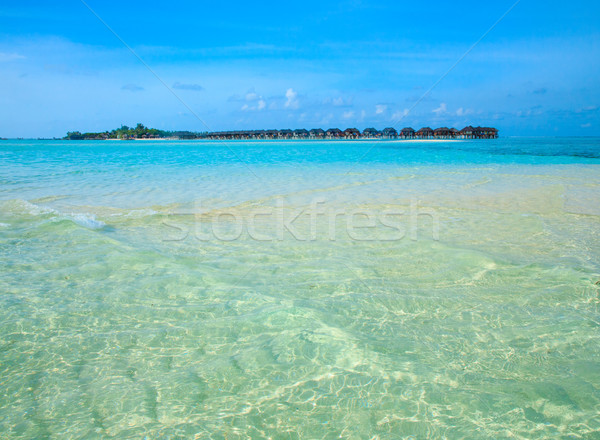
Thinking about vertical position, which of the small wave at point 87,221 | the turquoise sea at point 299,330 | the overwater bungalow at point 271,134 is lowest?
the turquoise sea at point 299,330

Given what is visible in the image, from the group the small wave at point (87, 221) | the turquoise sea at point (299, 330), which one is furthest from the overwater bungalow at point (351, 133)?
the small wave at point (87, 221)

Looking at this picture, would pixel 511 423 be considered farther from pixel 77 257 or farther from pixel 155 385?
pixel 77 257

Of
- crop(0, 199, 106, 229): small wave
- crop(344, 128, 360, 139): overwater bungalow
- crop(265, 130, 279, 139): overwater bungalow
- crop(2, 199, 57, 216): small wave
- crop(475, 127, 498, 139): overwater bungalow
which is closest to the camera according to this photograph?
crop(0, 199, 106, 229): small wave

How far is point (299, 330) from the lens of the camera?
333cm

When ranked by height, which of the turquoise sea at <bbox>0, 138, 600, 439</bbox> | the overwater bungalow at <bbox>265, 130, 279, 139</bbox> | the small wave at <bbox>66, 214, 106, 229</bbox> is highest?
the overwater bungalow at <bbox>265, 130, 279, 139</bbox>

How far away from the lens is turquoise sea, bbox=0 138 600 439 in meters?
2.35

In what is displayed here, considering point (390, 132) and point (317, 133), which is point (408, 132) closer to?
point (390, 132)

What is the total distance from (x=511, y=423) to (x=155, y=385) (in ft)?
7.94

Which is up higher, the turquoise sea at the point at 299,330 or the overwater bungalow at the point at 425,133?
the overwater bungalow at the point at 425,133

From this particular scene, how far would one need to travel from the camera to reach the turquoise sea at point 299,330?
2.35m

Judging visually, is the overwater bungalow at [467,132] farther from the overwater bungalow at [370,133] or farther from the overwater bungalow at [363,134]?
the overwater bungalow at [370,133]

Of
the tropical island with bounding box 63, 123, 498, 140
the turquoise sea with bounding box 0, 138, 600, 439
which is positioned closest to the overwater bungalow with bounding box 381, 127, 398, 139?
the tropical island with bounding box 63, 123, 498, 140

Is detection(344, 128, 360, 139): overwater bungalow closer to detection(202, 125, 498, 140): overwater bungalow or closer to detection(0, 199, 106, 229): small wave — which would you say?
detection(202, 125, 498, 140): overwater bungalow

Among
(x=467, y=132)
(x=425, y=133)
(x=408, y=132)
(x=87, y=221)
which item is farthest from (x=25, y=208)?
(x=467, y=132)
